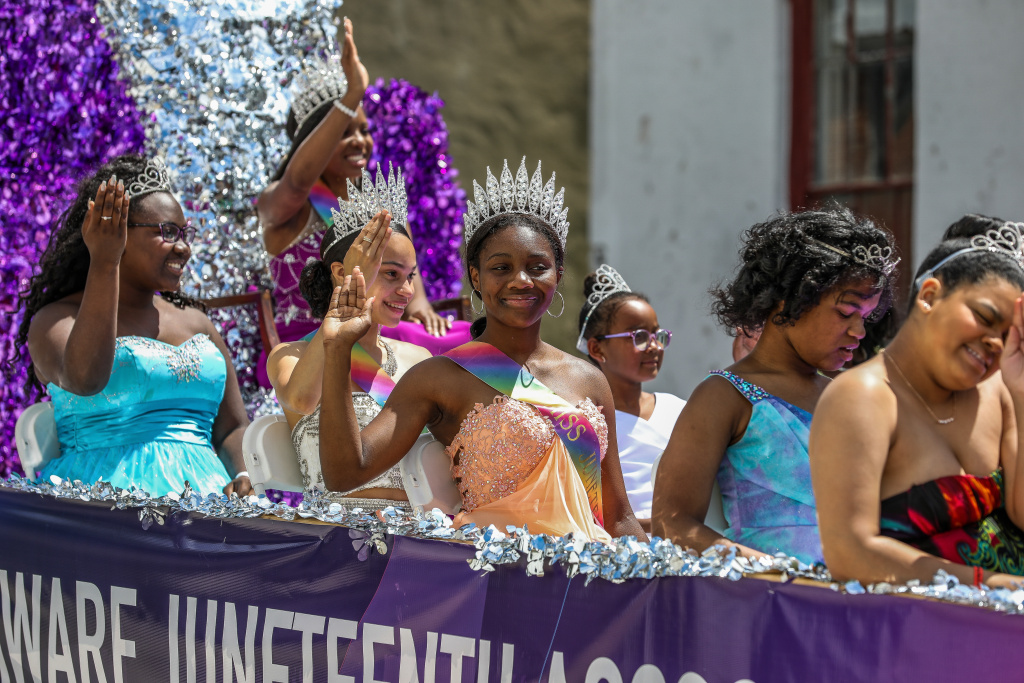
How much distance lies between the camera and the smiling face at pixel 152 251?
3.86 metres

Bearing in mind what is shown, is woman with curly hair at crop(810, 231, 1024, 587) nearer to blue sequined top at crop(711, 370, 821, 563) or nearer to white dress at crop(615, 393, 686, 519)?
blue sequined top at crop(711, 370, 821, 563)

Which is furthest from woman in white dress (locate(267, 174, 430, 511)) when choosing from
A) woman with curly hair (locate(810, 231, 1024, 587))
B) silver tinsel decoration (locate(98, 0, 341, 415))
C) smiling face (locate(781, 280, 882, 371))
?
silver tinsel decoration (locate(98, 0, 341, 415))

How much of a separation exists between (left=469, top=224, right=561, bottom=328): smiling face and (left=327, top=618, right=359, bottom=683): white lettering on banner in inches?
34.5

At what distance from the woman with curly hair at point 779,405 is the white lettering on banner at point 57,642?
163cm

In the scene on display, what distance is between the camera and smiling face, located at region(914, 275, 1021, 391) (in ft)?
6.92

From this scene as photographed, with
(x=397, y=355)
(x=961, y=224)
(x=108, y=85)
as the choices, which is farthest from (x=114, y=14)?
(x=961, y=224)

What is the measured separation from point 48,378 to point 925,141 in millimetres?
5859

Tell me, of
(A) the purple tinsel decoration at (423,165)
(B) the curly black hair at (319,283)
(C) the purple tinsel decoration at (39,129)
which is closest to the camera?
(B) the curly black hair at (319,283)

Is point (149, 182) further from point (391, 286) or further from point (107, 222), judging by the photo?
point (391, 286)

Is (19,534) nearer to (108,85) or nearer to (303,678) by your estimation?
(303,678)

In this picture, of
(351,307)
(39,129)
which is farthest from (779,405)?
(39,129)

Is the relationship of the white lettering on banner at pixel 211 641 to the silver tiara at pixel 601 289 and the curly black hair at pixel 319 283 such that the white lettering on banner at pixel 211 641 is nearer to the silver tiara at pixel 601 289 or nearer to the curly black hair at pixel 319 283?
the curly black hair at pixel 319 283

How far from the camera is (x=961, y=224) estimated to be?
2652 mm

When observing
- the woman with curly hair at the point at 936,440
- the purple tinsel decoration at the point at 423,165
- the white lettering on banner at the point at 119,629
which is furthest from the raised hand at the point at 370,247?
the purple tinsel decoration at the point at 423,165
